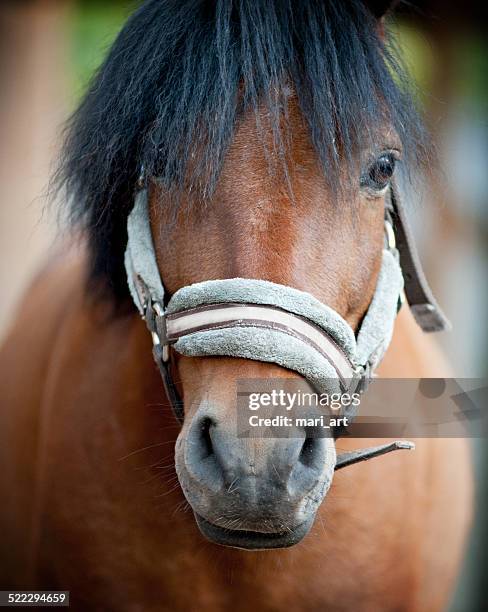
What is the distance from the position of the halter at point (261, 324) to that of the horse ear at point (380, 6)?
0.57 m

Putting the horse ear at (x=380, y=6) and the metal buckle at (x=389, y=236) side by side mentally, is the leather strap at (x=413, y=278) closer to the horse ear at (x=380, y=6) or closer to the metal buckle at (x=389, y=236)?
the metal buckle at (x=389, y=236)

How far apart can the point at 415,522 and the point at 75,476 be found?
2.97 feet

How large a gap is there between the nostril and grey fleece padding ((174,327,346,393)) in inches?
5.0

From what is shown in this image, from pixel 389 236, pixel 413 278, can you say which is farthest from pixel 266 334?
pixel 413 278

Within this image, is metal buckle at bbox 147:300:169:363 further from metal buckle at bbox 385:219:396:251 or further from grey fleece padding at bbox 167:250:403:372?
metal buckle at bbox 385:219:396:251

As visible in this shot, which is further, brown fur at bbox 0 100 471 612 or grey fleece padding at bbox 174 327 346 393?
brown fur at bbox 0 100 471 612

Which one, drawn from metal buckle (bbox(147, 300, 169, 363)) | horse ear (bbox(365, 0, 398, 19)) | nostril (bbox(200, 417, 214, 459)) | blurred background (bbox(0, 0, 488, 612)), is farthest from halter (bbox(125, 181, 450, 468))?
blurred background (bbox(0, 0, 488, 612))

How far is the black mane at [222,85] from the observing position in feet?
4.92

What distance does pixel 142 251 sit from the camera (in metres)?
1.64

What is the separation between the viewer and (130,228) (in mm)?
1688

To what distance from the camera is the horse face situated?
128cm

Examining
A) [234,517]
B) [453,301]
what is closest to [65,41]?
[453,301]

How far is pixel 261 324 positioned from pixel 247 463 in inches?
9.7

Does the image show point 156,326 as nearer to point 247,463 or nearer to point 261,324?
point 261,324
